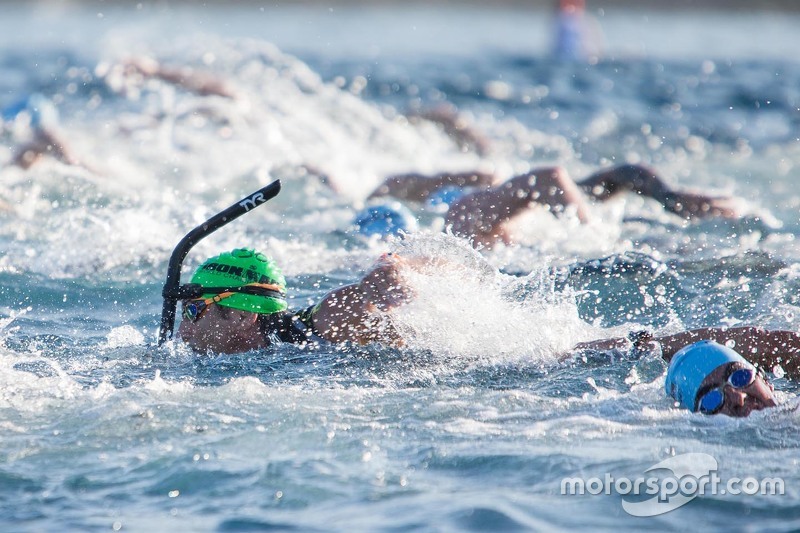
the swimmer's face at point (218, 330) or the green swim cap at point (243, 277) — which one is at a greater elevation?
the green swim cap at point (243, 277)

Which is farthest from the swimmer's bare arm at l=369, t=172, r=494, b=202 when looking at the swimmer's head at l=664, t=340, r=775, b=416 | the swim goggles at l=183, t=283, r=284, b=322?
the swimmer's head at l=664, t=340, r=775, b=416

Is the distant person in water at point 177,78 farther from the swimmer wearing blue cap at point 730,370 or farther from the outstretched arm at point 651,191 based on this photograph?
the swimmer wearing blue cap at point 730,370

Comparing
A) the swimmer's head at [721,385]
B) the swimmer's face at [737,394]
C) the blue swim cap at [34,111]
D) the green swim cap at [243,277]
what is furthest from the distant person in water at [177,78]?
the swimmer's face at [737,394]

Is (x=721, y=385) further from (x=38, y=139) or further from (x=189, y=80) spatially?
(x=189, y=80)

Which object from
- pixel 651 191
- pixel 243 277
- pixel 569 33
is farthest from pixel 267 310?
pixel 569 33

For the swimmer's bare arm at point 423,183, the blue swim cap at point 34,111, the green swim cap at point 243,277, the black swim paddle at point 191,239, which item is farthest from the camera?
the blue swim cap at point 34,111

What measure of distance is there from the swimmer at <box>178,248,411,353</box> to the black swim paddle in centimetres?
13

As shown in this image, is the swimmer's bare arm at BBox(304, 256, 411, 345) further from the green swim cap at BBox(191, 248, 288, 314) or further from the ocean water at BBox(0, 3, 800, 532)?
the green swim cap at BBox(191, 248, 288, 314)

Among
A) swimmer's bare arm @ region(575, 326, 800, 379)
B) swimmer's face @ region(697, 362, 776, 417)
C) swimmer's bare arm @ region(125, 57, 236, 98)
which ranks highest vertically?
swimmer's bare arm @ region(125, 57, 236, 98)

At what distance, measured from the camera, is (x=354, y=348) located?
5.15m

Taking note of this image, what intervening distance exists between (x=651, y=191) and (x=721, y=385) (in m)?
4.41

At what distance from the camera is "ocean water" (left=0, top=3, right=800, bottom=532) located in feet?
12.1

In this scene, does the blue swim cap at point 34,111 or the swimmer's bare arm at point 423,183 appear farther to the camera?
the blue swim cap at point 34,111

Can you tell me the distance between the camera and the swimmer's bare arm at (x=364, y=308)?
5.03 meters
